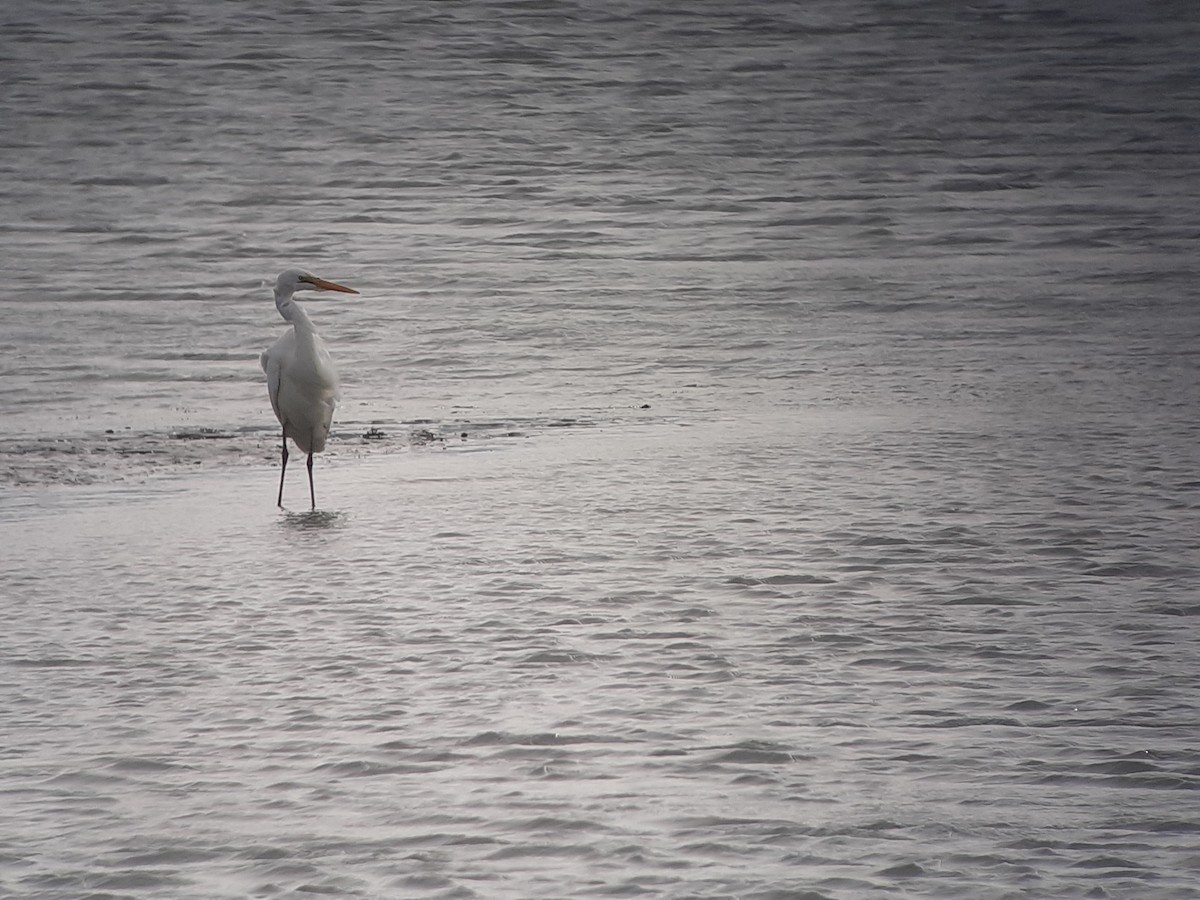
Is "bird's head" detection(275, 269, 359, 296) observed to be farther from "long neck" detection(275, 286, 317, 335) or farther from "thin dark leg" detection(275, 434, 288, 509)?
Result: "thin dark leg" detection(275, 434, 288, 509)

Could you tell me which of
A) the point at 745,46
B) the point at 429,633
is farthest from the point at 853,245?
the point at 429,633

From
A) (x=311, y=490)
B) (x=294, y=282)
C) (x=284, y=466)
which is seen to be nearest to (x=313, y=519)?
(x=311, y=490)

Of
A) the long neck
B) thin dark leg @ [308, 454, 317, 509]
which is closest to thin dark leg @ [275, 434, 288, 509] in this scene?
thin dark leg @ [308, 454, 317, 509]

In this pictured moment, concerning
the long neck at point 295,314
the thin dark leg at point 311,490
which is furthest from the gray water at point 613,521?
the long neck at point 295,314

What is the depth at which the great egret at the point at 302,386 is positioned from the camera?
8.55 meters

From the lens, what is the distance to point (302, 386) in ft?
28.1

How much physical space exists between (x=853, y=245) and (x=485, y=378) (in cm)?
678

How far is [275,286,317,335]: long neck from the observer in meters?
8.78

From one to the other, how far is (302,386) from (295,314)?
0.49m

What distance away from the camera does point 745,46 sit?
89.1ft

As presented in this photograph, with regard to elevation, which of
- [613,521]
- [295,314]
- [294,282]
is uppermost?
[294,282]

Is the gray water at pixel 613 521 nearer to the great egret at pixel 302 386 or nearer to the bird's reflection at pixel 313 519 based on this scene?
the bird's reflection at pixel 313 519

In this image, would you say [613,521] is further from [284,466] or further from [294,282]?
[294,282]

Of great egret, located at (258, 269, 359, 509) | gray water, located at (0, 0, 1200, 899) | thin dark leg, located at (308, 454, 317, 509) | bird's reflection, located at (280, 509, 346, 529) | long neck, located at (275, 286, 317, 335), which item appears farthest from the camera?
long neck, located at (275, 286, 317, 335)
